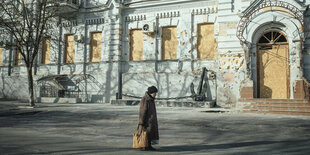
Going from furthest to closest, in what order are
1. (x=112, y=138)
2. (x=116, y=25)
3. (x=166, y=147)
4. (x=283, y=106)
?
1. (x=116, y=25)
2. (x=283, y=106)
3. (x=112, y=138)
4. (x=166, y=147)

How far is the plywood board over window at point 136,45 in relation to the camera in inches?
749

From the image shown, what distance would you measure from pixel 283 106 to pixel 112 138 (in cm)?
883

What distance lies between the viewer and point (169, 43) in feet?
59.7

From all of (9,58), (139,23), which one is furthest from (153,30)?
(9,58)

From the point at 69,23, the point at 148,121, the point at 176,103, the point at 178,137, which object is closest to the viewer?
the point at 148,121

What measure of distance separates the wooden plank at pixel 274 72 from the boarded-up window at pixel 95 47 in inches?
443

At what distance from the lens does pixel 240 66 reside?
15.2 meters

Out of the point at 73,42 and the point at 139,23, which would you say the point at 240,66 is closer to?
the point at 139,23

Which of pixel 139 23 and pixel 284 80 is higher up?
pixel 139 23

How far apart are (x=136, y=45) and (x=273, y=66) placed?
9146mm

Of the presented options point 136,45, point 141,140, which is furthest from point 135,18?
point 141,140

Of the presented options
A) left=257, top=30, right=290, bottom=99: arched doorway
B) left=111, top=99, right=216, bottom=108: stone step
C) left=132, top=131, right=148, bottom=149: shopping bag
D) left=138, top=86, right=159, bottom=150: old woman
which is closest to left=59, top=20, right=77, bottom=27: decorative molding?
left=111, top=99, right=216, bottom=108: stone step

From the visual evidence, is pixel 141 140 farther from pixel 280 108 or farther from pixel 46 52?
pixel 46 52

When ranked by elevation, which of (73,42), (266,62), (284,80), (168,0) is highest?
(168,0)
